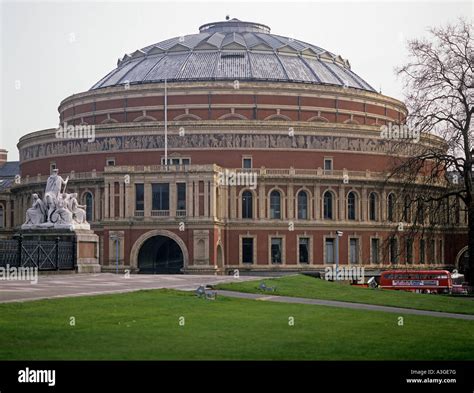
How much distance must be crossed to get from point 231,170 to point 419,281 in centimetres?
2027

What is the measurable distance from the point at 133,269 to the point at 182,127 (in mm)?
14837

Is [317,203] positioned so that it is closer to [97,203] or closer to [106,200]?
[106,200]

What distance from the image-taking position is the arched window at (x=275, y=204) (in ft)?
273

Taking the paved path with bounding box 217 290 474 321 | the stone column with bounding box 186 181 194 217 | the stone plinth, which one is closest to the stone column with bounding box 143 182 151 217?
the stone column with bounding box 186 181 194 217

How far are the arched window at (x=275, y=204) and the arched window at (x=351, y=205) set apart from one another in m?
7.10

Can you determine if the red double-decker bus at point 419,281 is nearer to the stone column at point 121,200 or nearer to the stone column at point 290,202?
the stone column at point 290,202

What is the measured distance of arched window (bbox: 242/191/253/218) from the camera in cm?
8262

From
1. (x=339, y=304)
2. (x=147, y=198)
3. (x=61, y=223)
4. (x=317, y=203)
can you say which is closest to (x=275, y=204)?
(x=317, y=203)

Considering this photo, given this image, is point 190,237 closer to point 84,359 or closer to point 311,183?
point 311,183

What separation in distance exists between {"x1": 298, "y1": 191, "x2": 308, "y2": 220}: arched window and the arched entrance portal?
39.8ft

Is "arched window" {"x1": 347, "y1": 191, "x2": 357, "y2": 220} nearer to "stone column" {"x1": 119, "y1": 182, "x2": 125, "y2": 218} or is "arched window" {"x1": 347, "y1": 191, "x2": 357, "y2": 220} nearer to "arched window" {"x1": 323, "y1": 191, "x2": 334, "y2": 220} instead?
"arched window" {"x1": 323, "y1": 191, "x2": 334, "y2": 220}

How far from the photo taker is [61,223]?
50.6 m

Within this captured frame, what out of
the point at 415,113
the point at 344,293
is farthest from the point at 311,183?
the point at 344,293

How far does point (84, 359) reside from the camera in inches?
714
